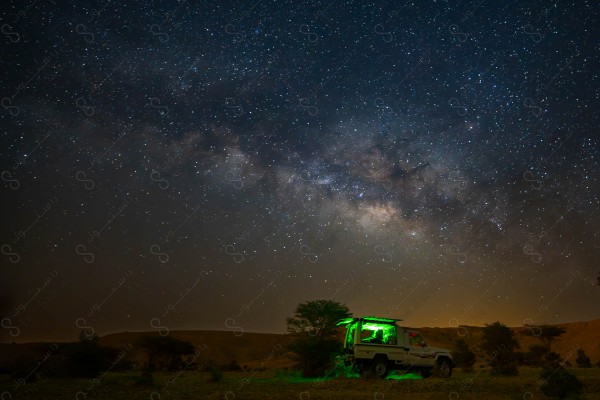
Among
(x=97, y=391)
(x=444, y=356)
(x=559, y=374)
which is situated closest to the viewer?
(x=559, y=374)

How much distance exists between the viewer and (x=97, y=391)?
15.4 meters

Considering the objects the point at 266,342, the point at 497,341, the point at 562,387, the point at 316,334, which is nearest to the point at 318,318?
the point at 316,334

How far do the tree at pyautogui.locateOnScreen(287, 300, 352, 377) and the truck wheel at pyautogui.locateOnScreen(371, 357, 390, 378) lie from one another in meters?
5.59

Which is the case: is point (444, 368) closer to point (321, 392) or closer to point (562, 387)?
point (562, 387)

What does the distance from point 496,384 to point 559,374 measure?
3.03 meters

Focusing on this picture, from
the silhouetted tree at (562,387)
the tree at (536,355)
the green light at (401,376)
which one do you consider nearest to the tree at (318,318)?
the green light at (401,376)

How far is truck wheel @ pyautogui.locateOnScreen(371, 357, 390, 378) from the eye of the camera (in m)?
19.3

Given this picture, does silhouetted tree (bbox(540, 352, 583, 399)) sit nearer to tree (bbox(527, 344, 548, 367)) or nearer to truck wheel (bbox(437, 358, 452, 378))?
truck wheel (bbox(437, 358, 452, 378))

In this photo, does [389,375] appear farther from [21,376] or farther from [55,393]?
[21,376]

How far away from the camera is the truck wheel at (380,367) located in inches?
761

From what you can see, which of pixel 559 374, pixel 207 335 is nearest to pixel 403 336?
pixel 559 374

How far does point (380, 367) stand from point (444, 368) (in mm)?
3669

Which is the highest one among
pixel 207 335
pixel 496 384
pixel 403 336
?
pixel 403 336

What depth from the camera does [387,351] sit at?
19688 mm
